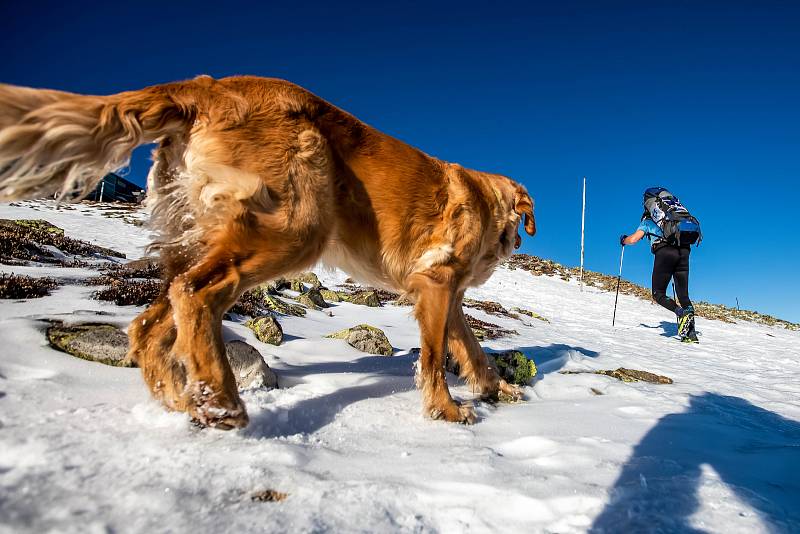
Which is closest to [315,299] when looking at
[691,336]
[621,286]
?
[691,336]

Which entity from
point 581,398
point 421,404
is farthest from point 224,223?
point 581,398

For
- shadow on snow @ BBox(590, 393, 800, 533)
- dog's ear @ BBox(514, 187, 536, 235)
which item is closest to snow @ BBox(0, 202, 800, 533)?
shadow on snow @ BBox(590, 393, 800, 533)

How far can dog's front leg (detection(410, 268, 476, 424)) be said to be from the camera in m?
2.90

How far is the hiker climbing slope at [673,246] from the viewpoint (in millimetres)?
9453

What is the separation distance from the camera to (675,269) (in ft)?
32.4

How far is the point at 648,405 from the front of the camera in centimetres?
327

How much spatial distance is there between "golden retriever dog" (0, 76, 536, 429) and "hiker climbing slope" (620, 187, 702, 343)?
26.5 ft

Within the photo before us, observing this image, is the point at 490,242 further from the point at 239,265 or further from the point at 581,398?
the point at 239,265

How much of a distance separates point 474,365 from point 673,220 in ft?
26.5

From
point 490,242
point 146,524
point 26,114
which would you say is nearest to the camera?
point 146,524

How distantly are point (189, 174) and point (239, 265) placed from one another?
2.00 feet

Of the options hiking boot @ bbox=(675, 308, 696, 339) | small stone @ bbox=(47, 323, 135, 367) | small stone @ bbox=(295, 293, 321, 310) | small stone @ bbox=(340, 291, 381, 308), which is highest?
hiking boot @ bbox=(675, 308, 696, 339)

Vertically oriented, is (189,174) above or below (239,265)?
above

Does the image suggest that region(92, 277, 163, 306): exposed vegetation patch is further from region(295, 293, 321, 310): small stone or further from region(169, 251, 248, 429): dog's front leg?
region(295, 293, 321, 310): small stone
